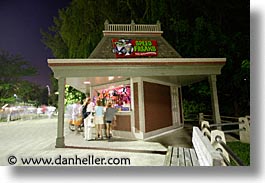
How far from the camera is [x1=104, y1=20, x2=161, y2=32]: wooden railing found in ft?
18.8

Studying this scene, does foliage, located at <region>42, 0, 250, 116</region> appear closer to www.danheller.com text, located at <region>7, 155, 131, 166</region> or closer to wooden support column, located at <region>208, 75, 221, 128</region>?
wooden support column, located at <region>208, 75, 221, 128</region>

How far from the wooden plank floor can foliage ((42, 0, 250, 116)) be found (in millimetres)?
2231

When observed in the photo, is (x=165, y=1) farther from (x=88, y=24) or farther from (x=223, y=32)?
(x=88, y=24)

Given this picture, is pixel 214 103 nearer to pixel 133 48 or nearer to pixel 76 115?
pixel 133 48

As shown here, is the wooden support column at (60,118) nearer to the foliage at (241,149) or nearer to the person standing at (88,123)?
the person standing at (88,123)

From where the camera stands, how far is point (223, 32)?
5566 millimetres

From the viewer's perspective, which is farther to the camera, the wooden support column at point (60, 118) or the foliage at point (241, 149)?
the wooden support column at point (60, 118)

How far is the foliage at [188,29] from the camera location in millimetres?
4945

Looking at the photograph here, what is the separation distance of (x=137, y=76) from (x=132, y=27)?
202 cm

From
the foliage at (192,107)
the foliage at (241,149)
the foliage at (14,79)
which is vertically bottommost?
the foliage at (241,149)

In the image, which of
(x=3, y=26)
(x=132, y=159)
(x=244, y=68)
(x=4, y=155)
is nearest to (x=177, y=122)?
(x=244, y=68)

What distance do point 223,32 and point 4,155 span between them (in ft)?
18.9

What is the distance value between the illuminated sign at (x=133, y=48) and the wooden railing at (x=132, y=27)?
1.10ft

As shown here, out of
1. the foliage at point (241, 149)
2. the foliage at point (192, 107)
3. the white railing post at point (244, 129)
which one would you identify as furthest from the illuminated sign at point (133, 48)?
the foliage at point (241, 149)
